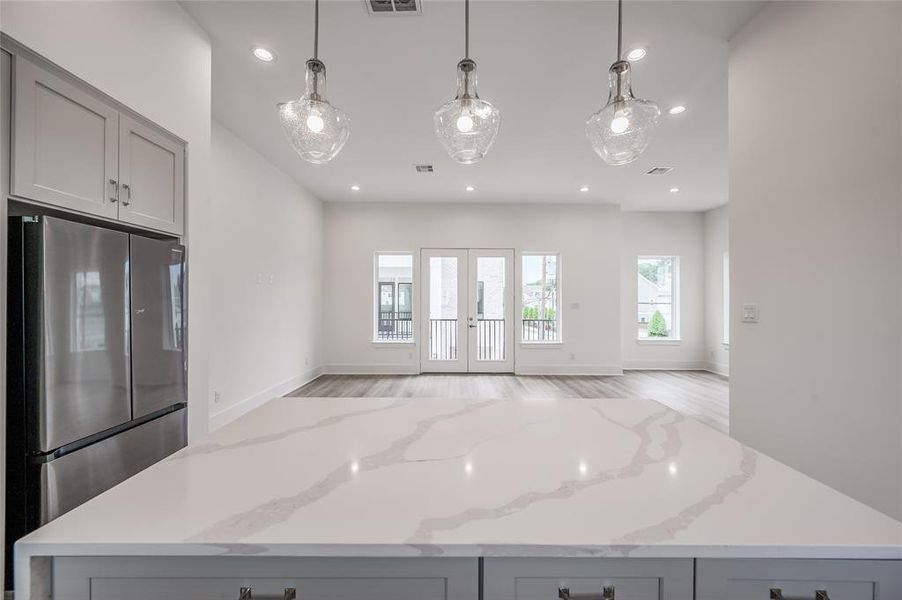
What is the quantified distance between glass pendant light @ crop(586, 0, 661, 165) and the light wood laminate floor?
393 cm

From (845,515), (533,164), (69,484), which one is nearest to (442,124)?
(845,515)

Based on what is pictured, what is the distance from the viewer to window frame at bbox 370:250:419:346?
21.1ft

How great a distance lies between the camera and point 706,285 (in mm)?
6938

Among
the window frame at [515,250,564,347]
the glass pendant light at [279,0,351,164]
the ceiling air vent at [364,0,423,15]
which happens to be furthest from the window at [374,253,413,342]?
the glass pendant light at [279,0,351,164]

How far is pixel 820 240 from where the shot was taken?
1793mm

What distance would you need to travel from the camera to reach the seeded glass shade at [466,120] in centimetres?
127

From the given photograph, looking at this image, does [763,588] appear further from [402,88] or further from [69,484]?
[402,88]

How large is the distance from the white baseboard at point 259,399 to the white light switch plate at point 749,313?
316 cm

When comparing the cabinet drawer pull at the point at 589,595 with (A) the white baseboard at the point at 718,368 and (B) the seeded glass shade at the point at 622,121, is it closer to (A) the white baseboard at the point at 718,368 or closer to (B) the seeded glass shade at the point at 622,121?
(B) the seeded glass shade at the point at 622,121

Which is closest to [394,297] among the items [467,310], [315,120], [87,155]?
[467,310]

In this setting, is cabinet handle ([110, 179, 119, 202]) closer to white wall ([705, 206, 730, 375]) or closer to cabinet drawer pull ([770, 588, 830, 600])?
cabinet drawer pull ([770, 588, 830, 600])

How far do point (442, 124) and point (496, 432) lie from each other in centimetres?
107

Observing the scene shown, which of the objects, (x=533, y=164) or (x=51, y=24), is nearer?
(x=51, y=24)

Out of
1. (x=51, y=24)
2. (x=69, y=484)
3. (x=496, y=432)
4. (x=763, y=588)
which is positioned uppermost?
(x=51, y=24)
